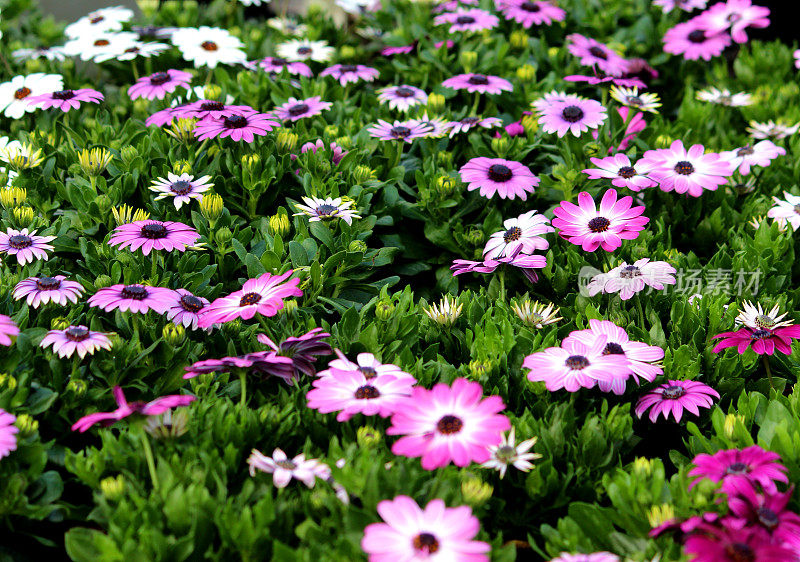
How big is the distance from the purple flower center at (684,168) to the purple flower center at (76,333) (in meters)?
1.90

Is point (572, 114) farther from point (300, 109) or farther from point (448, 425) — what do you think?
point (448, 425)

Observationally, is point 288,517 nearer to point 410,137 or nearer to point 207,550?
point 207,550

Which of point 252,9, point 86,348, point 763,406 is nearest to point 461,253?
point 763,406

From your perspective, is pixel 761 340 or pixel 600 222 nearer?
pixel 761 340

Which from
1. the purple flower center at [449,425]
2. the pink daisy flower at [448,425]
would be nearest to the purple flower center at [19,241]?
the pink daisy flower at [448,425]

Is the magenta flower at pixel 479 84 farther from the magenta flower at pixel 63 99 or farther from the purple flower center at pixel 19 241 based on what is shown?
the purple flower center at pixel 19 241

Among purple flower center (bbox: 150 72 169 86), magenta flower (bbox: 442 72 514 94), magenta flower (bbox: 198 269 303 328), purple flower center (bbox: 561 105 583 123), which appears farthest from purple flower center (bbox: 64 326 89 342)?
magenta flower (bbox: 442 72 514 94)

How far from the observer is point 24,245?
91.3 inches

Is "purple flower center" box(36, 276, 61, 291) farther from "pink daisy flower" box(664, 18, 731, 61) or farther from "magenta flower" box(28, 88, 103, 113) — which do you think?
"pink daisy flower" box(664, 18, 731, 61)

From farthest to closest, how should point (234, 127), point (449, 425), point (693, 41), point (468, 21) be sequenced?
point (693, 41), point (468, 21), point (234, 127), point (449, 425)

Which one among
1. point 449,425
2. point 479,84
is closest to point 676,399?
point 449,425

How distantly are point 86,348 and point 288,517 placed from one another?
65 cm

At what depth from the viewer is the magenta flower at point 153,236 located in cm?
225

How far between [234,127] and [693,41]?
2500 mm
